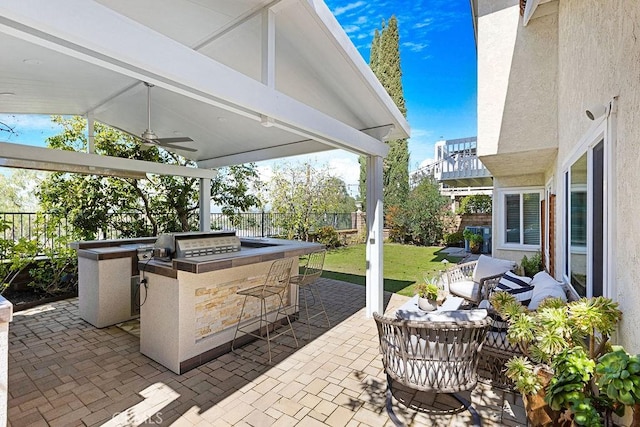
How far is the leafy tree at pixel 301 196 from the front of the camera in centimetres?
1368

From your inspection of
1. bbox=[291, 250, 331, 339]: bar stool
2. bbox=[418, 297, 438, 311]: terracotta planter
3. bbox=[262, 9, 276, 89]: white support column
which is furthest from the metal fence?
bbox=[418, 297, 438, 311]: terracotta planter

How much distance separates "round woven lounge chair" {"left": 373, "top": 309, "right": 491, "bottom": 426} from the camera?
8.95 ft

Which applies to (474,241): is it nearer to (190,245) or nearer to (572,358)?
(190,245)

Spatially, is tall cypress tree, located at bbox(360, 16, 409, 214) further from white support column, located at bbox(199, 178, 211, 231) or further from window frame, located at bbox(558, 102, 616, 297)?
window frame, located at bbox(558, 102, 616, 297)

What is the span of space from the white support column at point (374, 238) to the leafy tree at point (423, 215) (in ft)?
37.3

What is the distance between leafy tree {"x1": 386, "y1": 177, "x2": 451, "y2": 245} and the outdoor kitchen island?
13115mm

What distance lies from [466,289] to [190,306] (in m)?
4.75

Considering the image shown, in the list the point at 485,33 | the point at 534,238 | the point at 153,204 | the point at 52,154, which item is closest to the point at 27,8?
the point at 52,154

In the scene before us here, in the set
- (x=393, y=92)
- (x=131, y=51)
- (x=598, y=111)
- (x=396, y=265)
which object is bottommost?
(x=396, y=265)

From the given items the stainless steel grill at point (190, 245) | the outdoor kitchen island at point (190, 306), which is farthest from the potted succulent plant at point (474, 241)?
the stainless steel grill at point (190, 245)

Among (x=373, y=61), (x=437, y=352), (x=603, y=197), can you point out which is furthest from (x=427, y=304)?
(x=373, y=61)

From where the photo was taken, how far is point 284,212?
13.7 meters

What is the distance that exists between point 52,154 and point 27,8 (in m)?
5.11

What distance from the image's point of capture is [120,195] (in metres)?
9.32
